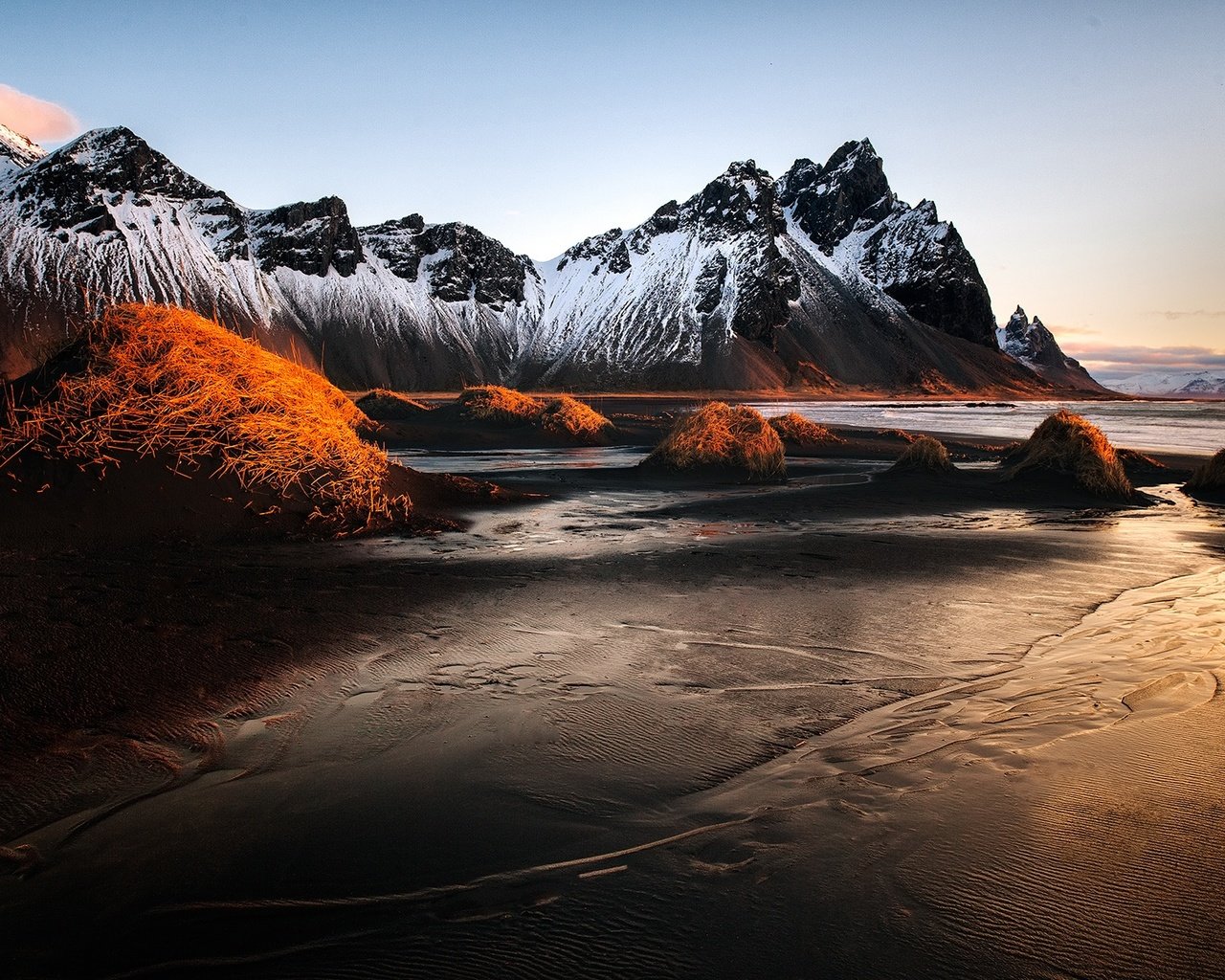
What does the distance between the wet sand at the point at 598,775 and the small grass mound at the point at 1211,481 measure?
9800 mm

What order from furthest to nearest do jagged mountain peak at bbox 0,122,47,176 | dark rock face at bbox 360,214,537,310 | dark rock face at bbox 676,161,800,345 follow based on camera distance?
dark rock face at bbox 676,161,800,345, dark rock face at bbox 360,214,537,310, jagged mountain peak at bbox 0,122,47,176

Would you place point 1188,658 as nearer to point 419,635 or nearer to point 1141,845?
point 1141,845

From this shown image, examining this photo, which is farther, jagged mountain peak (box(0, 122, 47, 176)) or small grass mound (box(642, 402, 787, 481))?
jagged mountain peak (box(0, 122, 47, 176))

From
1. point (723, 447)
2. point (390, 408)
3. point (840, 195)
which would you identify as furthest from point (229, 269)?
point (840, 195)

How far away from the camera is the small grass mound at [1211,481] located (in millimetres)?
14438

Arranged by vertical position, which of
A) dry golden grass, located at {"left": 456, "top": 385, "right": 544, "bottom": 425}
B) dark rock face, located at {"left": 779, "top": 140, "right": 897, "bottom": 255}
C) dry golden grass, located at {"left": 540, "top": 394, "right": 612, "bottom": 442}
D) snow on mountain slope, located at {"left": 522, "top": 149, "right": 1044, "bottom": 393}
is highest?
dark rock face, located at {"left": 779, "top": 140, "right": 897, "bottom": 255}

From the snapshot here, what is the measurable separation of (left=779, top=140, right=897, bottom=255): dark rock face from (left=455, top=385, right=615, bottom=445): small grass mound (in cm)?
15927

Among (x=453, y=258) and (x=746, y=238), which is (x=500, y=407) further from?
(x=746, y=238)

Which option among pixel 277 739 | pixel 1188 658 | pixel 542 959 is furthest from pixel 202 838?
pixel 1188 658

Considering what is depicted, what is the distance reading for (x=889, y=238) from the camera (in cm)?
17575

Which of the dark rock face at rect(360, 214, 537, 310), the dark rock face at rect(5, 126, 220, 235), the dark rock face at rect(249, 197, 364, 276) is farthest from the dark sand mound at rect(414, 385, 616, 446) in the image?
the dark rock face at rect(360, 214, 537, 310)

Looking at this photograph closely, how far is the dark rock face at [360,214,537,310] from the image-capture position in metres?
121

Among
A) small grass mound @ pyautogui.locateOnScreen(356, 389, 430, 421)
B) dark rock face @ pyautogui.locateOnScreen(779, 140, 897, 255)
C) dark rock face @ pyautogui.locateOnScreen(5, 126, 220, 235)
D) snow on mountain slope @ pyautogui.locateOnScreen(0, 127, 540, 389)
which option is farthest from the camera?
dark rock face @ pyautogui.locateOnScreen(779, 140, 897, 255)

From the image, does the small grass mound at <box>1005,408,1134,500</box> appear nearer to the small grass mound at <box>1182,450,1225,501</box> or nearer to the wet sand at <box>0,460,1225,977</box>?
the small grass mound at <box>1182,450,1225,501</box>
